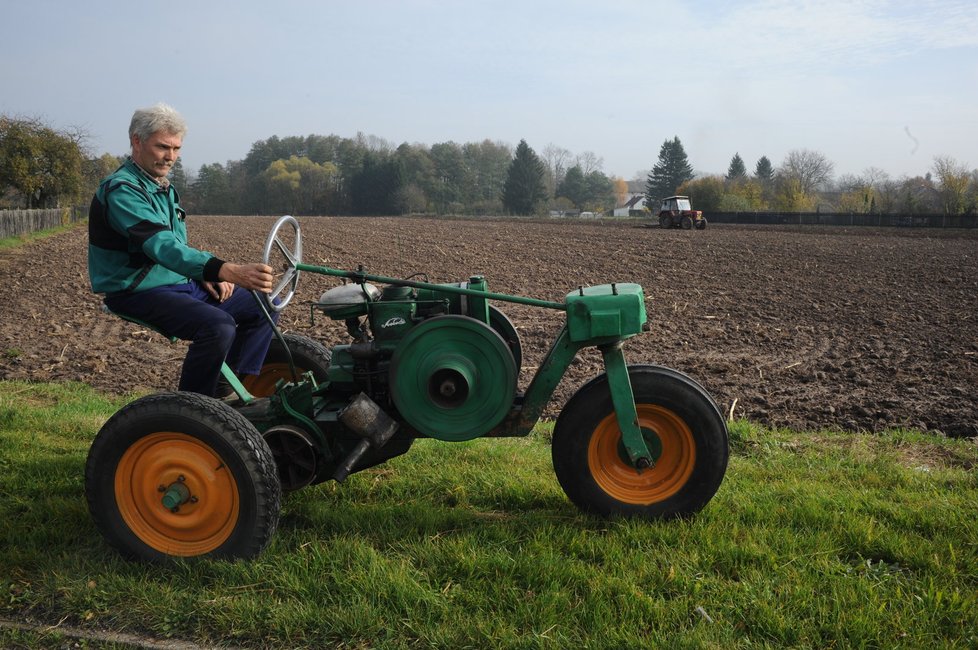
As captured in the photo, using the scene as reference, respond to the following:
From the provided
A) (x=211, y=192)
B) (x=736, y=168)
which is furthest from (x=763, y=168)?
(x=211, y=192)

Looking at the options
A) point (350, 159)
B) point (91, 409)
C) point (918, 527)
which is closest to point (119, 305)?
point (91, 409)

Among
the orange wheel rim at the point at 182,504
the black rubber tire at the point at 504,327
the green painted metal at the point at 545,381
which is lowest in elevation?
the orange wheel rim at the point at 182,504

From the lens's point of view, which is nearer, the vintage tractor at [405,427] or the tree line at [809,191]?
the vintage tractor at [405,427]

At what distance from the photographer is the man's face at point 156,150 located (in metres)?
3.85

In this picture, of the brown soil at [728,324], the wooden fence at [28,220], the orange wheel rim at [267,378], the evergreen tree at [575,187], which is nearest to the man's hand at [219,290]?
the orange wheel rim at [267,378]

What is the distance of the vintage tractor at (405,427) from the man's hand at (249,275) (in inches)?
5.0

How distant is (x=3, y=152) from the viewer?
34.0 m

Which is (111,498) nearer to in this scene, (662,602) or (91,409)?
(662,602)

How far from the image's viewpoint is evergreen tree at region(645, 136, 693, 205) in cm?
8506

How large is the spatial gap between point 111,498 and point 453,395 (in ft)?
5.45

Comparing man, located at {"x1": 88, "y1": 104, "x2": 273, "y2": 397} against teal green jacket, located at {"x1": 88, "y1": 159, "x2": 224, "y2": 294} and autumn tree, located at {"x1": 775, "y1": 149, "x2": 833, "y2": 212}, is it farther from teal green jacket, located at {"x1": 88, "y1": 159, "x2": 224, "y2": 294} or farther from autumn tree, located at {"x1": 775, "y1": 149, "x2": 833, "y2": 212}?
autumn tree, located at {"x1": 775, "y1": 149, "x2": 833, "y2": 212}

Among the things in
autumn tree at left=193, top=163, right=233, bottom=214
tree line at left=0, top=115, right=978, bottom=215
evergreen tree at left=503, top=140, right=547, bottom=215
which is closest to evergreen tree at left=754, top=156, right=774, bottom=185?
tree line at left=0, top=115, right=978, bottom=215

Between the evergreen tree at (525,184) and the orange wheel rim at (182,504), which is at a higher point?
the evergreen tree at (525,184)

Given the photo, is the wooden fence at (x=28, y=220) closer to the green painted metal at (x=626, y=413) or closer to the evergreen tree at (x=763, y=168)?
the green painted metal at (x=626, y=413)
